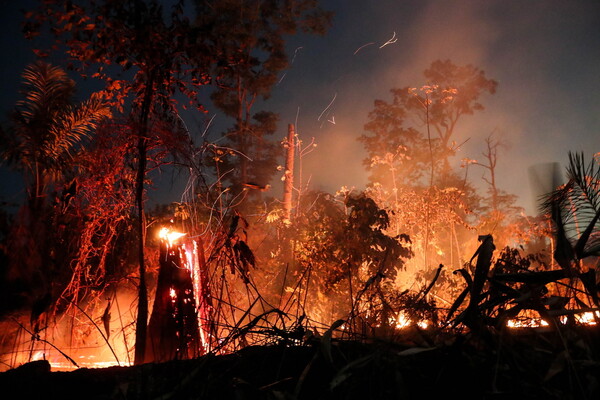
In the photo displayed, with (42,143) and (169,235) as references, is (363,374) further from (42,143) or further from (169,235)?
(42,143)

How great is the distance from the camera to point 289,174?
14.9m

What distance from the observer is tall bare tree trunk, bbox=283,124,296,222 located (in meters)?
14.4

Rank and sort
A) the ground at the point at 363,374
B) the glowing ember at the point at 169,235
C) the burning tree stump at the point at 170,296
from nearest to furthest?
the ground at the point at 363,374
the burning tree stump at the point at 170,296
the glowing ember at the point at 169,235

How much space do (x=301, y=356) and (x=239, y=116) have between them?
707 inches

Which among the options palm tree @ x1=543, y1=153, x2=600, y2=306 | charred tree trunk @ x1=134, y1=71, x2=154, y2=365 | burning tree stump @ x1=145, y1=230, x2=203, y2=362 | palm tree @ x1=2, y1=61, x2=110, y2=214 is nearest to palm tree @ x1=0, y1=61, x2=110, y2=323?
palm tree @ x1=2, y1=61, x2=110, y2=214

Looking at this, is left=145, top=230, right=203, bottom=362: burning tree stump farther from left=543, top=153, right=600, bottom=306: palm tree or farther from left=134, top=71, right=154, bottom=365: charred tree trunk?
left=543, top=153, right=600, bottom=306: palm tree

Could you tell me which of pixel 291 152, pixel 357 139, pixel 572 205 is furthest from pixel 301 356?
pixel 357 139

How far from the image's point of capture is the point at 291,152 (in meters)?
15.5

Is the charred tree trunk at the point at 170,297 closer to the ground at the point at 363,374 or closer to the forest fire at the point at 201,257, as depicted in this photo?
the forest fire at the point at 201,257

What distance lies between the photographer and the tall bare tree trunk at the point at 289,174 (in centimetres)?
1441

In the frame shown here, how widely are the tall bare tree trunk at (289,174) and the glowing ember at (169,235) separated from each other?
8.20 m

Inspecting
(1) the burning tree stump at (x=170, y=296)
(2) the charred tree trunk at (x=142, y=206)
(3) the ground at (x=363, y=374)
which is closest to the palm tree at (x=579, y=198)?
(3) the ground at (x=363, y=374)

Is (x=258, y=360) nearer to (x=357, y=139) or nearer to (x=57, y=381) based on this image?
(x=57, y=381)

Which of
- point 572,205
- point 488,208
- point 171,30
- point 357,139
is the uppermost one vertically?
point 357,139
